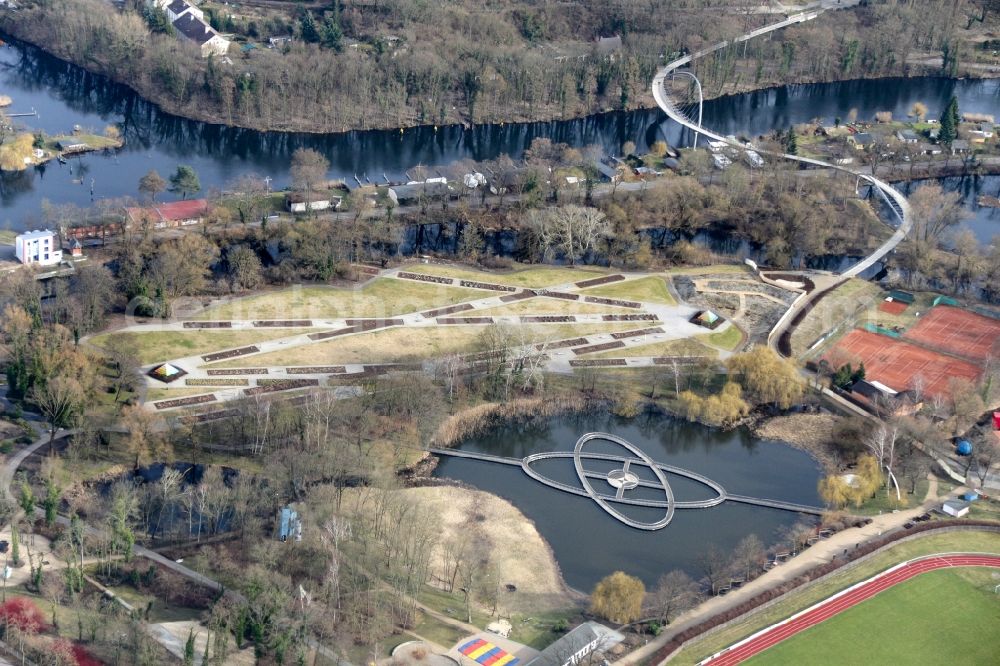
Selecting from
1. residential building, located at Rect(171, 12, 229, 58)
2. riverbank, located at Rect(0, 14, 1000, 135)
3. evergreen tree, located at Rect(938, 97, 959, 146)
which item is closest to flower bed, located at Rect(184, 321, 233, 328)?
riverbank, located at Rect(0, 14, 1000, 135)

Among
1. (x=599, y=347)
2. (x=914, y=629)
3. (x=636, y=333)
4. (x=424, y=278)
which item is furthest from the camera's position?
(x=424, y=278)

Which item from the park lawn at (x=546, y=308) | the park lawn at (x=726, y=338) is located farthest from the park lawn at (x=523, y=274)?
the park lawn at (x=726, y=338)

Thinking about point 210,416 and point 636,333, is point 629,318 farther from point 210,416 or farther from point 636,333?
point 210,416

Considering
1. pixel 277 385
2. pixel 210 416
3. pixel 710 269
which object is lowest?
pixel 210 416

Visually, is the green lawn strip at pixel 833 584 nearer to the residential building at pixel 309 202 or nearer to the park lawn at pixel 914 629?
the park lawn at pixel 914 629

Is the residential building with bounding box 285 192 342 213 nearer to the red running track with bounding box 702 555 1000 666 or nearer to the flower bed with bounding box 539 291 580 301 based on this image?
the flower bed with bounding box 539 291 580 301

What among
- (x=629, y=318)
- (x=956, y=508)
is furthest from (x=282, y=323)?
(x=956, y=508)
